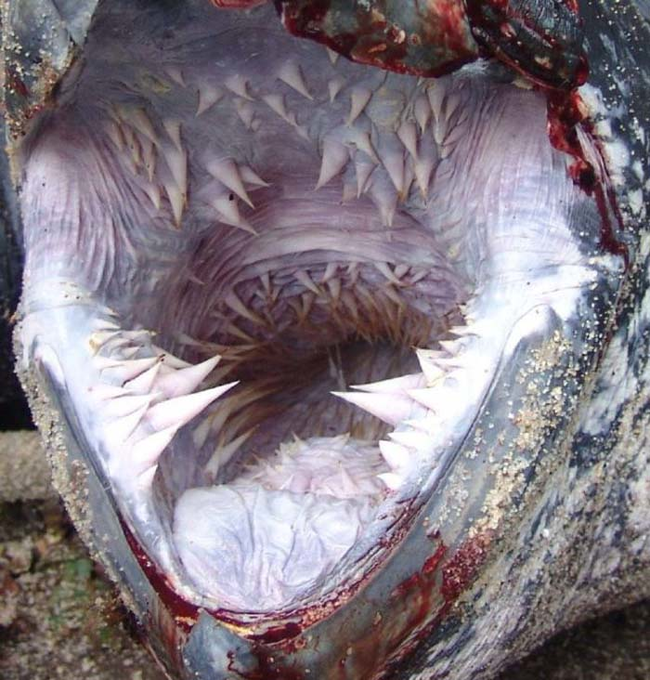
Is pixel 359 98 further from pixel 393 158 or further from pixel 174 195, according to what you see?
pixel 174 195

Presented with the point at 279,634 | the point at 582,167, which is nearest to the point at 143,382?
the point at 279,634

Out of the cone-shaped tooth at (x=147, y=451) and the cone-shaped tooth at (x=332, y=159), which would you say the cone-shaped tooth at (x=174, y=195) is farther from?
the cone-shaped tooth at (x=147, y=451)

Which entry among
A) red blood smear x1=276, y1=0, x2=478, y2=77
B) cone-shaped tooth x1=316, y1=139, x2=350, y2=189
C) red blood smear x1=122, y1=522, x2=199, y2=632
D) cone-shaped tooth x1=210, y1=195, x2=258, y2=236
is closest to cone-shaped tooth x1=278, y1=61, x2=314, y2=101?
cone-shaped tooth x1=316, y1=139, x2=350, y2=189

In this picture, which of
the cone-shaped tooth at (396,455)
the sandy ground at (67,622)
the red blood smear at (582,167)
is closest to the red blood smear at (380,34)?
the red blood smear at (582,167)

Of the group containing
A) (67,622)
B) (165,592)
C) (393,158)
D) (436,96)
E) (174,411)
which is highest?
(436,96)

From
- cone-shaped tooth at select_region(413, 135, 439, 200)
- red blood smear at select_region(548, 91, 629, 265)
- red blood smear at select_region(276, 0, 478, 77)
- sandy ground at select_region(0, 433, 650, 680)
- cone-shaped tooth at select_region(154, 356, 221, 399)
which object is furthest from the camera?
sandy ground at select_region(0, 433, 650, 680)

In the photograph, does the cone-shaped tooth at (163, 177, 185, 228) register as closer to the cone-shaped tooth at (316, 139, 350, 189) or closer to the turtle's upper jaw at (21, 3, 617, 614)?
the turtle's upper jaw at (21, 3, 617, 614)

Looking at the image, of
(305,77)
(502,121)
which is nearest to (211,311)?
(305,77)
